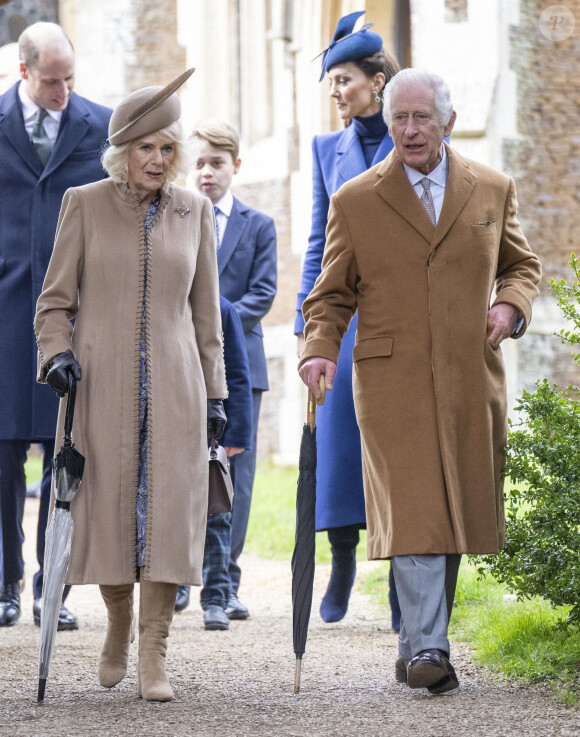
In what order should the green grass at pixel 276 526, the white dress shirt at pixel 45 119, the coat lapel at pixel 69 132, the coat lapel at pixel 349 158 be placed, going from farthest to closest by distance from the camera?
the green grass at pixel 276 526 < the white dress shirt at pixel 45 119 < the coat lapel at pixel 69 132 < the coat lapel at pixel 349 158

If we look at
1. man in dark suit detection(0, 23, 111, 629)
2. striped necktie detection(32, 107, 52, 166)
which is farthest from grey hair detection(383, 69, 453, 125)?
striped necktie detection(32, 107, 52, 166)

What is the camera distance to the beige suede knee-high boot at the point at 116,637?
4680 millimetres

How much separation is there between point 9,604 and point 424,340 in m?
2.76

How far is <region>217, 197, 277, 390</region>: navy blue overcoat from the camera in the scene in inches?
265

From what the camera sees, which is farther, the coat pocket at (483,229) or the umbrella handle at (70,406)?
the coat pocket at (483,229)

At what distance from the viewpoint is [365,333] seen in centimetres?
473

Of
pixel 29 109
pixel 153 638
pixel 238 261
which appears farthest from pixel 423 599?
pixel 29 109

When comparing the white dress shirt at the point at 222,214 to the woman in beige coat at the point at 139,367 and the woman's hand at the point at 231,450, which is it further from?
the woman in beige coat at the point at 139,367

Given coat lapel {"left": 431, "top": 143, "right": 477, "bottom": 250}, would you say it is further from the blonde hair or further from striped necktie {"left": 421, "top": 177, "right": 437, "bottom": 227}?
the blonde hair

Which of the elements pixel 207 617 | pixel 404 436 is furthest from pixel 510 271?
pixel 207 617

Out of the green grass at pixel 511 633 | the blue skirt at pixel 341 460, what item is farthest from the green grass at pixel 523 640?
the blue skirt at pixel 341 460

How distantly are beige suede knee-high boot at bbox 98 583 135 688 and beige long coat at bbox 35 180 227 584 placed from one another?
0.21m

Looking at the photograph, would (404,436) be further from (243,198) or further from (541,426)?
(243,198)

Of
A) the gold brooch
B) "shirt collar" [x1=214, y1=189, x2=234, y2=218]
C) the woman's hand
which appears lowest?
the woman's hand
